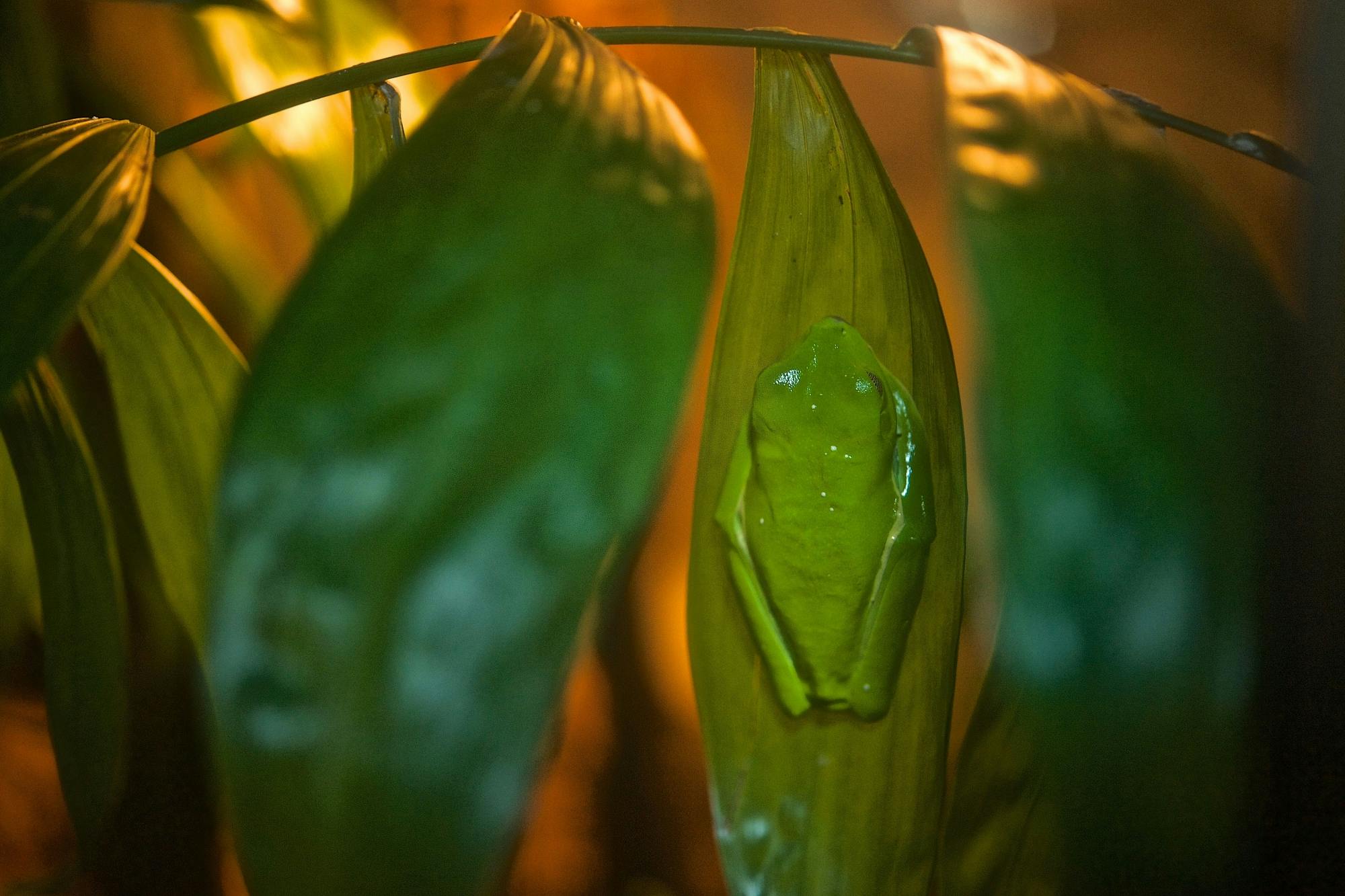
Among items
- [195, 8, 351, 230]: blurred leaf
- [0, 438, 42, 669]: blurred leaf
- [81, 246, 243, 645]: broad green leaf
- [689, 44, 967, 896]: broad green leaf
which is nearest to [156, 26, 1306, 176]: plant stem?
[689, 44, 967, 896]: broad green leaf

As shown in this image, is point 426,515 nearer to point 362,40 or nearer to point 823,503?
point 823,503

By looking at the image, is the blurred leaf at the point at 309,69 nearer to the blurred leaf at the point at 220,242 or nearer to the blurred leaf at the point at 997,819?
the blurred leaf at the point at 220,242

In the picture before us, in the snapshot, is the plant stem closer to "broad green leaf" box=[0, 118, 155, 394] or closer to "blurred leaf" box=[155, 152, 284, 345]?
"broad green leaf" box=[0, 118, 155, 394]

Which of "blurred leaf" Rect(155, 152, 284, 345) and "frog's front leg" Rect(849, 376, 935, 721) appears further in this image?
"blurred leaf" Rect(155, 152, 284, 345)

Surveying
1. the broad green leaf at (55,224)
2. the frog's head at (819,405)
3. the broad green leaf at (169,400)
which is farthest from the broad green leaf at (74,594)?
the frog's head at (819,405)

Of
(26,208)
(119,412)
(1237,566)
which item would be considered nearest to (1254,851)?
(1237,566)
